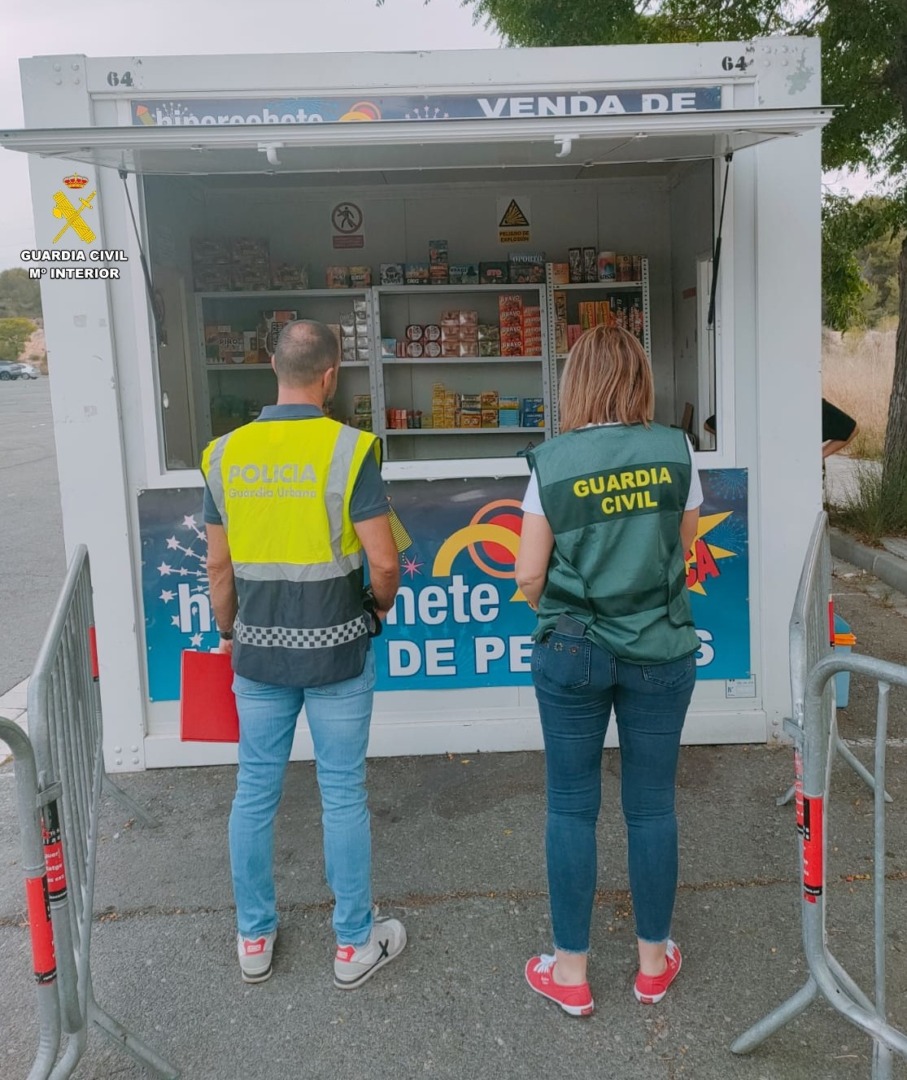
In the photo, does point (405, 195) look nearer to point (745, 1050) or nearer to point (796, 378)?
point (796, 378)

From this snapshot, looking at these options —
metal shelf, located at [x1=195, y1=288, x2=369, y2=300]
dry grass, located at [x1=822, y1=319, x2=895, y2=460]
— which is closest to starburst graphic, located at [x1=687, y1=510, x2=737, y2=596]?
metal shelf, located at [x1=195, y1=288, x2=369, y2=300]

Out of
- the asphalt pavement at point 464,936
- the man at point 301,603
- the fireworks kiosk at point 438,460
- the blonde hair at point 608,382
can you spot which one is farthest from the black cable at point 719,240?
the man at point 301,603

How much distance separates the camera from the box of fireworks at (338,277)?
678 centimetres

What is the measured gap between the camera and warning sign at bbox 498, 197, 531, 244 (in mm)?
6969

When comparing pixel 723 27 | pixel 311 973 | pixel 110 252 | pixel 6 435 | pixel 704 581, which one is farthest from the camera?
pixel 6 435

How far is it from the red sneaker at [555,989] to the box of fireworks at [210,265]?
488 cm

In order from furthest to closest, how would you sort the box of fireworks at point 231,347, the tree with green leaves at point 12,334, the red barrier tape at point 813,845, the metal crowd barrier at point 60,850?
the tree with green leaves at point 12,334 < the box of fireworks at point 231,347 < the red barrier tape at point 813,845 < the metal crowd barrier at point 60,850

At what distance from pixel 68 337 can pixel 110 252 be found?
0.39 m

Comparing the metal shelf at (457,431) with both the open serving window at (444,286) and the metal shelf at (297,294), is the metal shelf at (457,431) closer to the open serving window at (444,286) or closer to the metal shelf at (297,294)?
the open serving window at (444,286)

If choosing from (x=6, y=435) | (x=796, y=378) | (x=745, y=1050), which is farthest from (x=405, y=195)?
(x=6, y=435)

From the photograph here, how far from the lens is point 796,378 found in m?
4.41

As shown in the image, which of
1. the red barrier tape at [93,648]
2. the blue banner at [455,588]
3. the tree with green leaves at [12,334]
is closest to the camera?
the red barrier tape at [93,648]

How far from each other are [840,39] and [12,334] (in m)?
68.9

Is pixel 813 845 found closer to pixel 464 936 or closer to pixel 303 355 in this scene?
pixel 464 936
